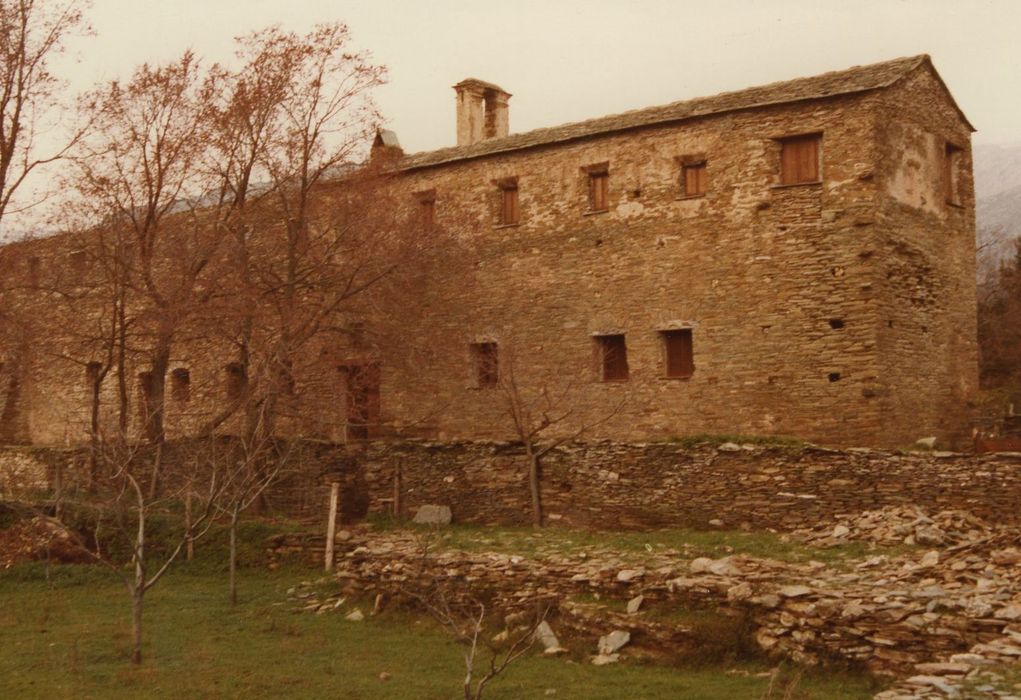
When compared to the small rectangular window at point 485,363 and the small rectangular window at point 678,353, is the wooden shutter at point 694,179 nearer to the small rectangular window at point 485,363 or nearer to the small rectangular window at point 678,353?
the small rectangular window at point 678,353

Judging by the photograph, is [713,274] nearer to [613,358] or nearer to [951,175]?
[613,358]

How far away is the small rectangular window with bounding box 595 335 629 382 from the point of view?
908 inches

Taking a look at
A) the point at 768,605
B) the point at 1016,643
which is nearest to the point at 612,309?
the point at 768,605

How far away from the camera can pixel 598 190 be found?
2350cm

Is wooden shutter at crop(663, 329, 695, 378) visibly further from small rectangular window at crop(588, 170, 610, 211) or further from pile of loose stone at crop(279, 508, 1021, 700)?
pile of loose stone at crop(279, 508, 1021, 700)

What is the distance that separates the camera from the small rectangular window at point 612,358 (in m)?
23.1

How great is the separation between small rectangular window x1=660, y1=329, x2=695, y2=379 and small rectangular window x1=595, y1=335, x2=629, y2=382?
1029mm

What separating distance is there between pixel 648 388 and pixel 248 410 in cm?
802

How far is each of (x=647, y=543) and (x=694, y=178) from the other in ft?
29.5

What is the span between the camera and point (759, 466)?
17.1 m

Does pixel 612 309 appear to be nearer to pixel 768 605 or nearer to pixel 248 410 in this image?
pixel 248 410

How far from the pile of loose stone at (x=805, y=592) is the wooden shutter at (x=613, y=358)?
7.86 metres

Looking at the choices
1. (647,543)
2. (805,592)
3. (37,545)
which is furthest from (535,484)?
(37,545)

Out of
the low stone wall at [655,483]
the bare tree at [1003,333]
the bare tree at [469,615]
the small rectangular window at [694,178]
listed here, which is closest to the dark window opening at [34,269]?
the low stone wall at [655,483]
